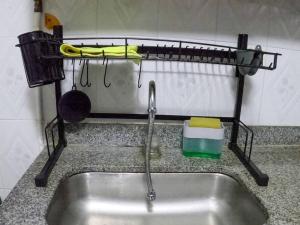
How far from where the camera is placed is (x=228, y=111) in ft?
3.67

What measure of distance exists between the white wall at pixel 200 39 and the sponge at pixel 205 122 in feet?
0.26

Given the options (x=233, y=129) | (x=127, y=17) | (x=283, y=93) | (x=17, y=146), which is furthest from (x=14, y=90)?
(x=283, y=93)

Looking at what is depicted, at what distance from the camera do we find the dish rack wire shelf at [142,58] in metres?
0.78

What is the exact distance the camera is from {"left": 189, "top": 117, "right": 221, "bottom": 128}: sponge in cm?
101

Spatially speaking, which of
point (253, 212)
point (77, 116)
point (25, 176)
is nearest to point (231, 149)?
point (253, 212)

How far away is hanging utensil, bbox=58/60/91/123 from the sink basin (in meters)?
0.21

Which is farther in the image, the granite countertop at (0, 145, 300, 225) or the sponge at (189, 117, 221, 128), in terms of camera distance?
the sponge at (189, 117, 221, 128)

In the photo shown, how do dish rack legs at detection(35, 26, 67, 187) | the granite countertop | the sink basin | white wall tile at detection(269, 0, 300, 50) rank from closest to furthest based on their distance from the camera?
the granite countertop
dish rack legs at detection(35, 26, 67, 187)
the sink basin
white wall tile at detection(269, 0, 300, 50)

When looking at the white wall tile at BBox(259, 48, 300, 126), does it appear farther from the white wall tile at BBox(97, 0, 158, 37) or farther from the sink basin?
the white wall tile at BBox(97, 0, 158, 37)

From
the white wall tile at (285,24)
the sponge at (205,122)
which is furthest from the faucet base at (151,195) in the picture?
the white wall tile at (285,24)

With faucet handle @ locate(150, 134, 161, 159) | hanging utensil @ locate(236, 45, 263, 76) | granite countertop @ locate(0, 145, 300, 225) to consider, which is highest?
hanging utensil @ locate(236, 45, 263, 76)

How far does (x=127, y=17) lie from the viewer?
3.33ft

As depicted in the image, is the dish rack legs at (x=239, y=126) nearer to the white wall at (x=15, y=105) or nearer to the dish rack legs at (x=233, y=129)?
the dish rack legs at (x=233, y=129)

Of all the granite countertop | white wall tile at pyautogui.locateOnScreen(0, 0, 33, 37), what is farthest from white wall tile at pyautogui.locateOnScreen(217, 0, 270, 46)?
white wall tile at pyautogui.locateOnScreen(0, 0, 33, 37)
